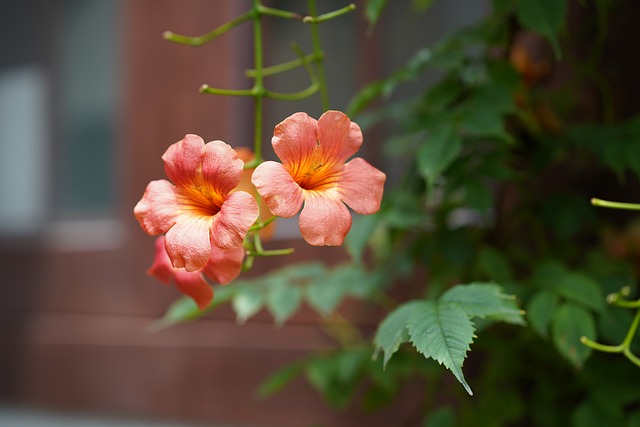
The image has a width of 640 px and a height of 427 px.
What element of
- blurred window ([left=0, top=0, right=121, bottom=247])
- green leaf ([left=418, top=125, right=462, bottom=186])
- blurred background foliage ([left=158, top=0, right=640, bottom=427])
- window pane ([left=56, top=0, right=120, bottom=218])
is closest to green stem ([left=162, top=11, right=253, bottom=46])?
blurred background foliage ([left=158, top=0, right=640, bottom=427])

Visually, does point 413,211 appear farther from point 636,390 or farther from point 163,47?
point 163,47

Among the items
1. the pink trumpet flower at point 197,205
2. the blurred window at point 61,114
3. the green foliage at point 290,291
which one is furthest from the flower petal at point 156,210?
the blurred window at point 61,114

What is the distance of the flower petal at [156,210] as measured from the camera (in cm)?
49

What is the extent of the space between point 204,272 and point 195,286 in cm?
2

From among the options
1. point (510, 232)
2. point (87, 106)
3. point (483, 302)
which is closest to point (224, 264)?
point (483, 302)

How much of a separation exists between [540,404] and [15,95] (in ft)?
9.05

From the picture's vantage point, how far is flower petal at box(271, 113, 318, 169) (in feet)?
1.54

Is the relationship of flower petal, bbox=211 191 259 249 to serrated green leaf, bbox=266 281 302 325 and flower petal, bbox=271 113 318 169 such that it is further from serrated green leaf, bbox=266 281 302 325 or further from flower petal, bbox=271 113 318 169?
serrated green leaf, bbox=266 281 302 325

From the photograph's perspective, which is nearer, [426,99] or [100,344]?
[426,99]

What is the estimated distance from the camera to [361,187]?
51cm

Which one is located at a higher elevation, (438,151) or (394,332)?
(438,151)

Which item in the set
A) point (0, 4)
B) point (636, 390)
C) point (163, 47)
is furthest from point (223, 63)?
point (0, 4)

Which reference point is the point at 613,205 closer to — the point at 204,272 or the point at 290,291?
the point at 204,272

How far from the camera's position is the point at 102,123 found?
8.71 ft
